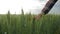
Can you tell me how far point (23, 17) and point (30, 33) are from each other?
109 mm

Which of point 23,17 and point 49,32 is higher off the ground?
point 23,17

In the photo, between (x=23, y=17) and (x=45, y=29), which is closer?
(x=23, y=17)

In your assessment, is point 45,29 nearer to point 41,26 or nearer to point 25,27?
point 41,26

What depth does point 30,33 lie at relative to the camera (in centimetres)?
123

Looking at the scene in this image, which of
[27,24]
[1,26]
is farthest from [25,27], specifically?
[1,26]

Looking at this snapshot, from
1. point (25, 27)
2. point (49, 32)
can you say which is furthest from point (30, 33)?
point (49, 32)

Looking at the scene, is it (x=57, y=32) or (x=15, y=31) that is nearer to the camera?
(x=15, y=31)

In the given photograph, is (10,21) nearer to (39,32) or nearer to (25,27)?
(25,27)

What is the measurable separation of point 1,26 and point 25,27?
16 cm

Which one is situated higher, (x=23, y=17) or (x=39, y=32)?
(x=23, y=17)

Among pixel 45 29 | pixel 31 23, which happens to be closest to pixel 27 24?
pixel 31 23

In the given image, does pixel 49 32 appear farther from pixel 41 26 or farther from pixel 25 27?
pixel 25 27

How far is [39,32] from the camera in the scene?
1.29 m

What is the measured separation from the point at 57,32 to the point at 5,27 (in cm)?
36
